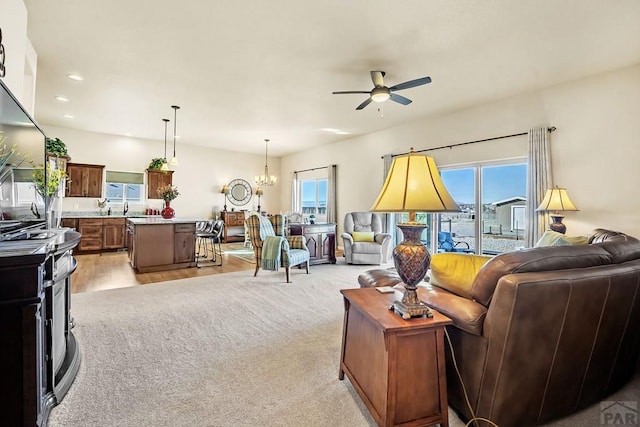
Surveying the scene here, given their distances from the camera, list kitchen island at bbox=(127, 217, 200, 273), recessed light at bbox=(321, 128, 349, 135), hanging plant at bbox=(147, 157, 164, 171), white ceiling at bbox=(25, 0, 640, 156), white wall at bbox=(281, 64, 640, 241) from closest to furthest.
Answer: white ceiling at bbox=(25, 0, 640, 156)
white wall at bbox=(281, 64, 640, 241)
kitchen island at bbox=(127, 217, 200, 273)
recessed light at bbox=(321, 128, 349, 135)
hanging plant at bbox=(147, 157, 164, 171)

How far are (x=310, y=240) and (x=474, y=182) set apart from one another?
3.17 metres

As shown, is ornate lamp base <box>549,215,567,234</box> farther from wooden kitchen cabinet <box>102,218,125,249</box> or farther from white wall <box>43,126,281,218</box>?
wooden kitchen cabinet <box>102,218,125,249</box>

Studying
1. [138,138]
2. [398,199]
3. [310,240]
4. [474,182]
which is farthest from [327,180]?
[398,199]

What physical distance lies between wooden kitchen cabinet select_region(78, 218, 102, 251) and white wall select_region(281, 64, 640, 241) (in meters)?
7.70

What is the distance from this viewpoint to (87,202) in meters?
7.08

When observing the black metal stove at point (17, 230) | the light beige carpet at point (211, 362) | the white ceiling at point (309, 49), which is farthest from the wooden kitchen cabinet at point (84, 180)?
the black metal stove at point (17, 230)

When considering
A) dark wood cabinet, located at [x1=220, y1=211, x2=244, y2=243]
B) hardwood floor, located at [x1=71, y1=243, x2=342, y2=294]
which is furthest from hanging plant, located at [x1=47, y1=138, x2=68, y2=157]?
dark wood cabinet, located at [x1=220, y1=211, x2=244, y2=243]

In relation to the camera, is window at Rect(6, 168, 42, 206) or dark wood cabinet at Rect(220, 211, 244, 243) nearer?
window at Rect(6, 168, 42, 206)

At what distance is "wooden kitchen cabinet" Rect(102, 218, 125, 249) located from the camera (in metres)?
6.83

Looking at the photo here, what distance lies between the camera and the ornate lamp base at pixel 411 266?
4.69ft

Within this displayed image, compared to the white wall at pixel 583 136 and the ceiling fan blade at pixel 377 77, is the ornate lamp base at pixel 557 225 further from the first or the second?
the ceiling fan blade at pixel 377 77

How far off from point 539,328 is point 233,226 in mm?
8413

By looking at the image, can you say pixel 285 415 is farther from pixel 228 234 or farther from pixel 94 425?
pixel 228 234

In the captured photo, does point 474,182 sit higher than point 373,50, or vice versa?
point 373,50
